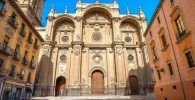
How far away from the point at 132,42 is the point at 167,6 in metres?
17.1

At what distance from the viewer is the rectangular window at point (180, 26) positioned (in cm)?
1146

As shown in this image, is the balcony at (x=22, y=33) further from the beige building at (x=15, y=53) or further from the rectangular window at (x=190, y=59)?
the rectangular window at (x=190, y=59)

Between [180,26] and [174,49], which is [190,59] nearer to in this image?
[174,49]

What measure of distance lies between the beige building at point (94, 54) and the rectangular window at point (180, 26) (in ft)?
49.7

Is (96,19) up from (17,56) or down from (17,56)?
up

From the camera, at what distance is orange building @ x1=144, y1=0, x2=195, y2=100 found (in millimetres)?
10484

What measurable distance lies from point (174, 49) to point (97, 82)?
17.2 m

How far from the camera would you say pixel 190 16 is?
10188 mm

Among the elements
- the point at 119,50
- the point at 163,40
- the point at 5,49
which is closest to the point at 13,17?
the point at 5,49

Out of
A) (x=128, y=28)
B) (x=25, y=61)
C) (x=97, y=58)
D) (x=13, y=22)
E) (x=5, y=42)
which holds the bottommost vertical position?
(x=25, y=61)

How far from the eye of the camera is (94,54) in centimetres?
2908

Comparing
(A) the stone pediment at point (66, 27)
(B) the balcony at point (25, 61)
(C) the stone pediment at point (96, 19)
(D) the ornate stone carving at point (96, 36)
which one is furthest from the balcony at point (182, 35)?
(A) the stone pediment at point (66, 27)

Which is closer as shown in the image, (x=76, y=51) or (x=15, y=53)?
(x=15, y=53)

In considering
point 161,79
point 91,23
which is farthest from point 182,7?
point 91,23
